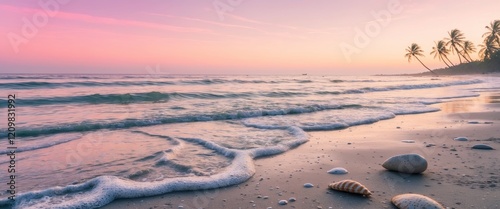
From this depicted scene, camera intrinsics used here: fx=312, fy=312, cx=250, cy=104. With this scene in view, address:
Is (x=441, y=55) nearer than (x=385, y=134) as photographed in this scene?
No

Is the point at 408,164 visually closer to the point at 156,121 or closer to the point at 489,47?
the point at 156,121

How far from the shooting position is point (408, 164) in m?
4.69

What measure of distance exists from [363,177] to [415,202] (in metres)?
1.32

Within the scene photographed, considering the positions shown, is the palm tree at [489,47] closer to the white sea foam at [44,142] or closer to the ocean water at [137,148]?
the ocean water at [137,148]

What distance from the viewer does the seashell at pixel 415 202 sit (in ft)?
10.8

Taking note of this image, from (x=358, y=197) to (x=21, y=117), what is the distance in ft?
38.7

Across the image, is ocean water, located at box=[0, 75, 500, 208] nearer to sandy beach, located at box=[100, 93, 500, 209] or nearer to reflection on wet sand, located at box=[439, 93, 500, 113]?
sandy beach, located at box=[100, 93, 500, 209]

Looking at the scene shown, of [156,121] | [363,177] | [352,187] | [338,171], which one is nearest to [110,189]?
[352,187]

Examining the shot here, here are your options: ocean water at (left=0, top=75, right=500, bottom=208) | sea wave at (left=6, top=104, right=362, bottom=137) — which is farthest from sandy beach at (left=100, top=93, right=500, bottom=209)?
sea wave at (left=6, top=104, right=362, bottom=137)

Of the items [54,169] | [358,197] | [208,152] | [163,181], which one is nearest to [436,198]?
[358,197]

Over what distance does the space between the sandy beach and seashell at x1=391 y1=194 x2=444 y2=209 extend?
0.64 ft

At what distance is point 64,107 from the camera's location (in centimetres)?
1405

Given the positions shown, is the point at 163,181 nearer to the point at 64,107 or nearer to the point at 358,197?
the point at 358,197

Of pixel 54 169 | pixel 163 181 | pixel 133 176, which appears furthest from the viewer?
pixel 54 169
